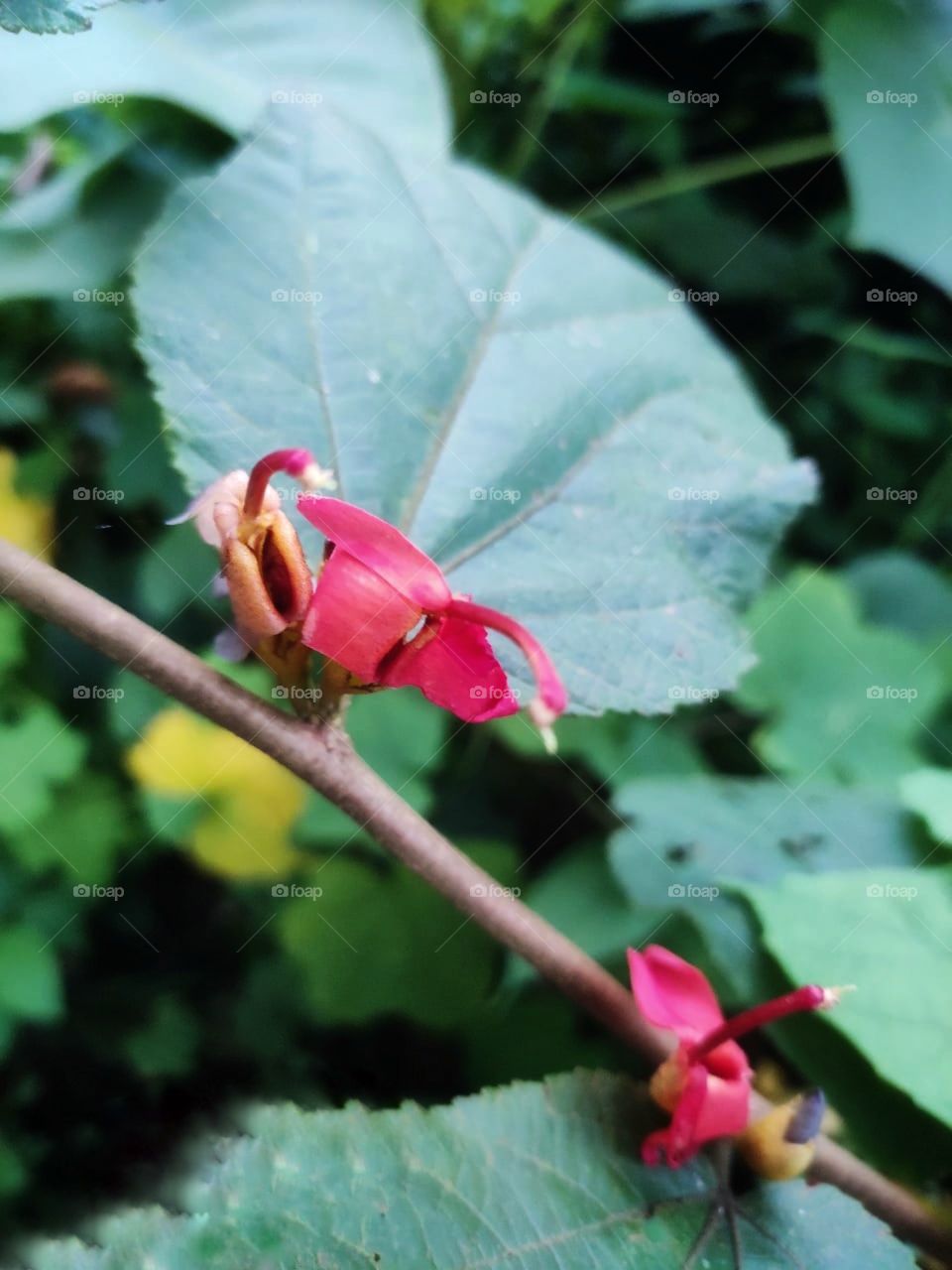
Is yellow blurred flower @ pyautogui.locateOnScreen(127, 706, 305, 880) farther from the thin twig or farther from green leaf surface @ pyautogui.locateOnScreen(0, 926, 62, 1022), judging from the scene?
the thin twig

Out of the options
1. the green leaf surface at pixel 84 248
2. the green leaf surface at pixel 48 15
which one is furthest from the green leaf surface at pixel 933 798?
the green leaf surface at pixel 84 248

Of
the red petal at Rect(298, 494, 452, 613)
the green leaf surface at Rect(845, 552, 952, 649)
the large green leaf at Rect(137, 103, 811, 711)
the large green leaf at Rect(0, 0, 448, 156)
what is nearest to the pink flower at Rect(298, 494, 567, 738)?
the red petal at Rect(298, 494, 452, 613)

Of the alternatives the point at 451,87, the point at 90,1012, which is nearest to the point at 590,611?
the point at 90,1012

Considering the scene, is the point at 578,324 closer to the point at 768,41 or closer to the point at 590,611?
the point at 590,611

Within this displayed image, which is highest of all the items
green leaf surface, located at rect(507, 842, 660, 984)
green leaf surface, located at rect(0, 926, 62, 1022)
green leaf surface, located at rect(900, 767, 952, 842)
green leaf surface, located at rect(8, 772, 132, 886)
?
green leaf surface, located at rect(900, 767, 952, 842)

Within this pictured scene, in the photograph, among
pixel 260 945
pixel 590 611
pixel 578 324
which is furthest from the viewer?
pixel 260 945
